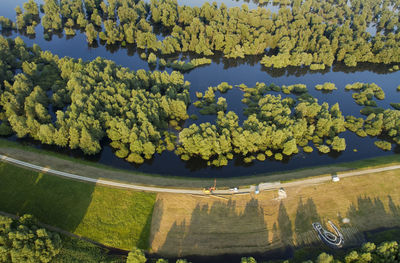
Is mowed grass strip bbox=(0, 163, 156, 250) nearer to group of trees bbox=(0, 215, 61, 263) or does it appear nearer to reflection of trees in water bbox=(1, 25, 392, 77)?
group of trees bbox=(0, 215, 61, 263)

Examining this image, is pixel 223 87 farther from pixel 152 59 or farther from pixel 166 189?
pixel 166 189

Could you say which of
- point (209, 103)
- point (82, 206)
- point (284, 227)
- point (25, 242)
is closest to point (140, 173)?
point (82, 206)

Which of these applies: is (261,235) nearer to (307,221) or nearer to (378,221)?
(307,221)

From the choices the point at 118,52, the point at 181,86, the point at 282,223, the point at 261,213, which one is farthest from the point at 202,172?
the point at 118,52

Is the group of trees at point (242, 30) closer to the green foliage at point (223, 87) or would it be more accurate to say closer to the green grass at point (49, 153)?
the green foliage at point (223, 87)

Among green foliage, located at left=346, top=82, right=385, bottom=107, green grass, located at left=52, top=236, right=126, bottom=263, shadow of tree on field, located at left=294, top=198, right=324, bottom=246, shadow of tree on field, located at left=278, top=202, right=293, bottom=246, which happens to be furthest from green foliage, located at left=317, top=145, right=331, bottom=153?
green grass, located at left=52, top=236, right=126, bottom=263

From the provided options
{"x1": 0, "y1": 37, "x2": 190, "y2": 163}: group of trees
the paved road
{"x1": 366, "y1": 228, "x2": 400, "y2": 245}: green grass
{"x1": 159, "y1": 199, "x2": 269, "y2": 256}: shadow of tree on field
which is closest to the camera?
{"x1": 159, "y1": 199, "x2": 269, "y2": 256}: shadow of tree on field
